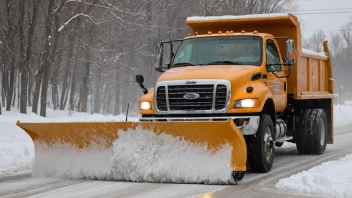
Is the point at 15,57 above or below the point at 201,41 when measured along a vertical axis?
above

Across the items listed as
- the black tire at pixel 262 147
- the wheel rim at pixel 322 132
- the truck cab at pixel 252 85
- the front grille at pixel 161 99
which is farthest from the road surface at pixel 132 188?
the wheel rim at pixel 322 132

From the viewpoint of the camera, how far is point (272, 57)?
10922 mm

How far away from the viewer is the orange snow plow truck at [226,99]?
847cm

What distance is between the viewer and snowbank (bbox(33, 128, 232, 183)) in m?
8.33

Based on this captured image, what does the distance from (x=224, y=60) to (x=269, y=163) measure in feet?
6.35

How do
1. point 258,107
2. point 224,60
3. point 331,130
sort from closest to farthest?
1. point 258,107
2. point 224,60
3. point 331,130

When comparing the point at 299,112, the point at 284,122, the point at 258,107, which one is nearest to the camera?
the point at 258,107

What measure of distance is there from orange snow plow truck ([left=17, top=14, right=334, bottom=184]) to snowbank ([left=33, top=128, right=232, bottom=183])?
0.07m

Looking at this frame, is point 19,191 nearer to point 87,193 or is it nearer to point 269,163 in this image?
point 87,193

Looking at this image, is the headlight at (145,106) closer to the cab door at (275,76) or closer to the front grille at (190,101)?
the front grille at (190,101)

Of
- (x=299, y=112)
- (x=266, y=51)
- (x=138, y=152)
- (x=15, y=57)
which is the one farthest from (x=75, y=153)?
(x=15, y=57)

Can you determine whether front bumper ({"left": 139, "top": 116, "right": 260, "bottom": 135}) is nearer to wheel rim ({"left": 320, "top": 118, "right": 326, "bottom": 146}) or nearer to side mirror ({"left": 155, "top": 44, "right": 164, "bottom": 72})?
side mirror ({"left": 155, "top": 44, "right": 164, "bottom": 72})

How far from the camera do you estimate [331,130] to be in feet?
46.2

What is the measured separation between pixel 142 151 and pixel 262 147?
6.21 ft
